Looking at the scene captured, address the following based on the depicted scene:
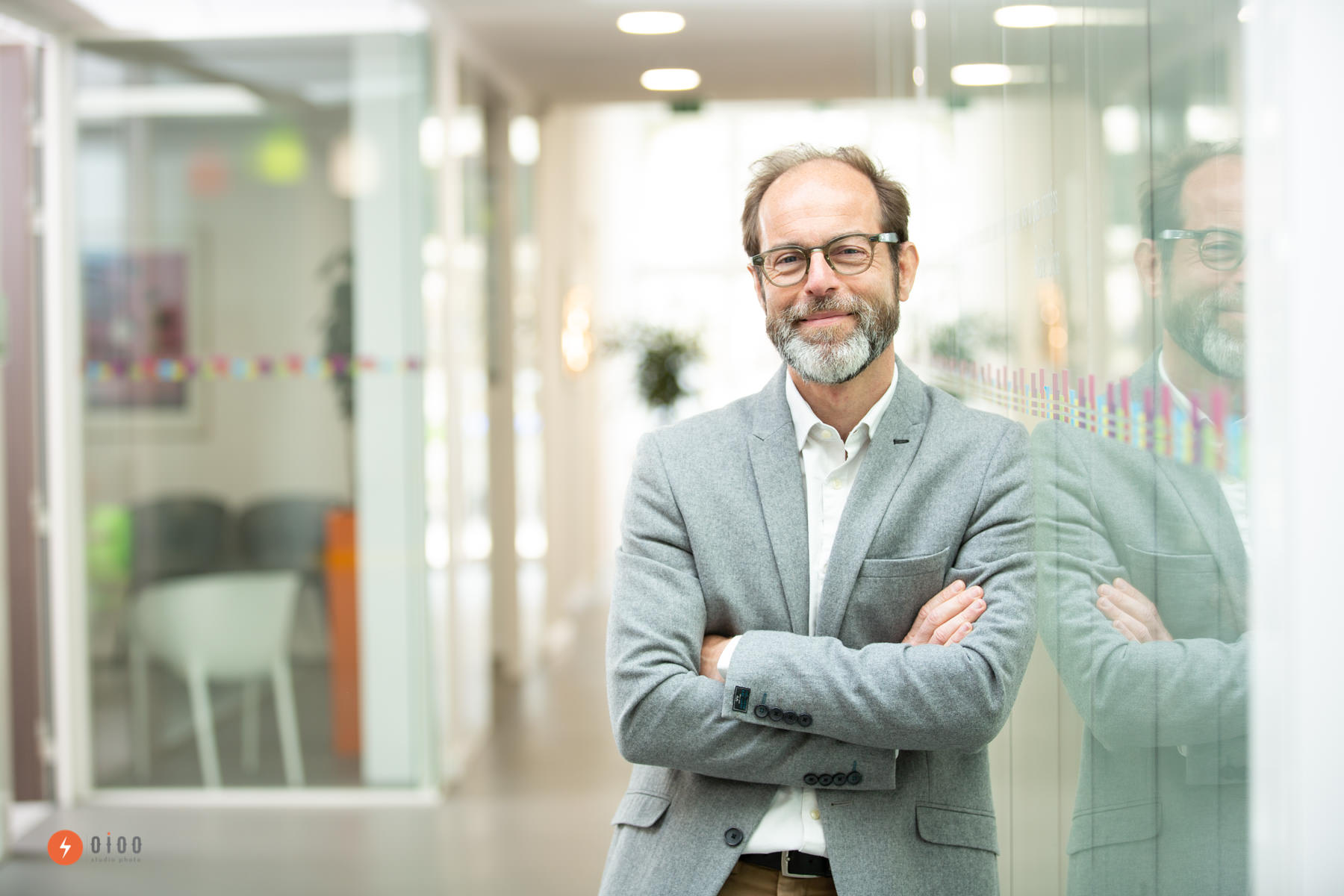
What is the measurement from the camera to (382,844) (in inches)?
158

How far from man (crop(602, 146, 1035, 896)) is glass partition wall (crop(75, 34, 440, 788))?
9.65 ft

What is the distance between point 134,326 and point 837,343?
349cm

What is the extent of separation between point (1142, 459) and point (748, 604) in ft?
1.87

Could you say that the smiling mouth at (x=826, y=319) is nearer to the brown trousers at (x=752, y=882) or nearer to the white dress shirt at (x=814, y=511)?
the white dress shirt at (x=814, y=511)

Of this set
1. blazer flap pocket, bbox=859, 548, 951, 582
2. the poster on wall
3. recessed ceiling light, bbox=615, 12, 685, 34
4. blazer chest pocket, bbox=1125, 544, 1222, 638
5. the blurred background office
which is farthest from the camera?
recessed ceiling light, bbox=615, 12, 685, 34

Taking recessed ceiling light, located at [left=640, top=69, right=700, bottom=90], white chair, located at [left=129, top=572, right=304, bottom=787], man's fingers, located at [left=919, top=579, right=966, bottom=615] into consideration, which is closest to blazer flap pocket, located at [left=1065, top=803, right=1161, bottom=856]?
man's fingers, located at [left=919, top=579, right=966, bottom=615]

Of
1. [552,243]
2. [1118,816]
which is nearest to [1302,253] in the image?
[1118,816]

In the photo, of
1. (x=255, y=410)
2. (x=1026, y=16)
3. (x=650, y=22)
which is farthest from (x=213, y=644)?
(x=1026, y=16)

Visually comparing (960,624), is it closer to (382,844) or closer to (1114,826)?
(1114,826)

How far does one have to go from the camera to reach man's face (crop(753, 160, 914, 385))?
5.33ft

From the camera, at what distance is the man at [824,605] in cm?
152

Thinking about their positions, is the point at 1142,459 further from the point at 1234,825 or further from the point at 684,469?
the point at 684,469

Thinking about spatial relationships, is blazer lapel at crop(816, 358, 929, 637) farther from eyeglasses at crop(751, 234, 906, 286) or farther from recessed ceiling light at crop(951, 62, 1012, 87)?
recessed ceiling light at crop(951, 62, 1012, 87)

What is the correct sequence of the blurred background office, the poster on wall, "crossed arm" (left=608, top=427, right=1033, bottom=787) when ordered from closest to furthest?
1. "crossed arm" (left=608, top=427, right=1033, bottom=787)
2. the blurred background office
3. the poster on wall
